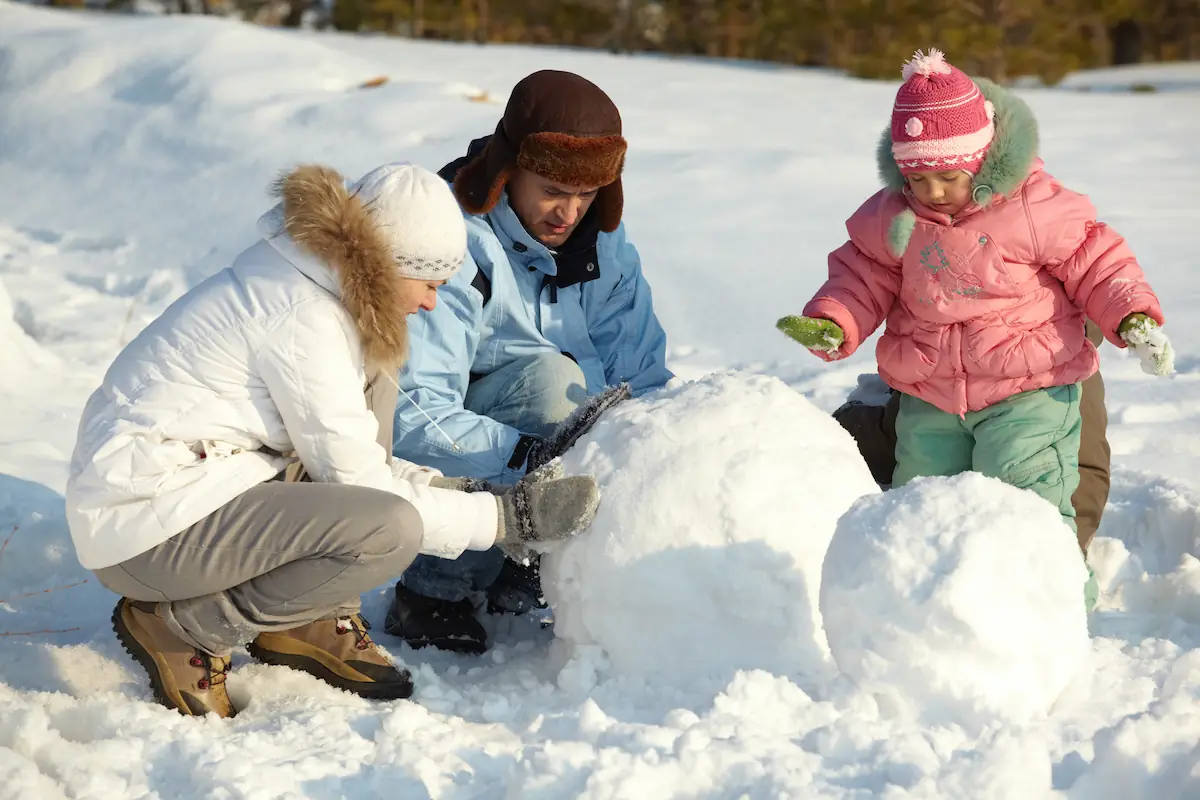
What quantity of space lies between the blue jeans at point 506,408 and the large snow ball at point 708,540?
13.6 inches

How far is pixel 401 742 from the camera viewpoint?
236 cm

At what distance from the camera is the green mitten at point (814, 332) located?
318cm

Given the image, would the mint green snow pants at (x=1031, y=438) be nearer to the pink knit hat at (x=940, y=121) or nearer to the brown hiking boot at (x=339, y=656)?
the pink knit hat at (x=940, y=121)

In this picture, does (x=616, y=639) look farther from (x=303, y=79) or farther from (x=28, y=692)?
(x=303, y=79)

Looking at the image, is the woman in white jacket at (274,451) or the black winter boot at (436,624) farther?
the black winter boot at (436,624)

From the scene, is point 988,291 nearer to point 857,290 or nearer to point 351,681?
point 857,290

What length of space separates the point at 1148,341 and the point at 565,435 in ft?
4.43

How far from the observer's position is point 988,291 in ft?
10.3

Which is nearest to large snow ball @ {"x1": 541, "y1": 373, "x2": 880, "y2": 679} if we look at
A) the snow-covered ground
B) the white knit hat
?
the snow-covered ground

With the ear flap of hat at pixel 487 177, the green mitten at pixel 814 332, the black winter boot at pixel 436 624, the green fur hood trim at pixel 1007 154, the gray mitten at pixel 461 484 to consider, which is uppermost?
the green fur hood trim at pixel 1007 154

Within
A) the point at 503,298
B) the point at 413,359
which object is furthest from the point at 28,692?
the point at 503,298

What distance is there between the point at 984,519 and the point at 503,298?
137cm

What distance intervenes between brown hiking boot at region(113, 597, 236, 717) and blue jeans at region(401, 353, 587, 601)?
0.54 m

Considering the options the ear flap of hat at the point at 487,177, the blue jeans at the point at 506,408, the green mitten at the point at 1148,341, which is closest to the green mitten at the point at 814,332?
the blue jeans at the point at 506,408
